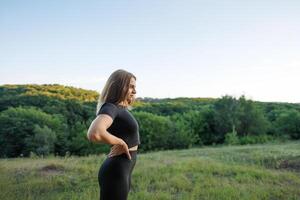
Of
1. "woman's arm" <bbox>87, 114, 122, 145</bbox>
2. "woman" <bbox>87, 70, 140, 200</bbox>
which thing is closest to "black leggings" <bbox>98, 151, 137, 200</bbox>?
"woman" <bbox>87, 70, 140, 200</bbox>

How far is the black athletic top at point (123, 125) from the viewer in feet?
8.02

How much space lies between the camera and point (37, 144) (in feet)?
140

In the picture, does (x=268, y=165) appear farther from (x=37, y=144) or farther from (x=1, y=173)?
(x=37, y=144)

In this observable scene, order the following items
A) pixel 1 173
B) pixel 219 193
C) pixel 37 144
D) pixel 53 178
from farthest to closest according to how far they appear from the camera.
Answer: pixel 37 144 < pixel 1 173 < pixel 53 178 < pixel 219 193

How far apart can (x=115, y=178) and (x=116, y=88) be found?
75 centimetres

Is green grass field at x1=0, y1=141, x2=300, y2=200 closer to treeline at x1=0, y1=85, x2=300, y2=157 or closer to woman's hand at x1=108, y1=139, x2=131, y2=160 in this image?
woman's hand at x1=108, y1=139, x2=131, y2=160

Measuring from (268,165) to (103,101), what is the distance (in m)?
9.89

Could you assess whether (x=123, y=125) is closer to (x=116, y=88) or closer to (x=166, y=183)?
(x=116, y=88)

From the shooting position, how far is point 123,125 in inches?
101

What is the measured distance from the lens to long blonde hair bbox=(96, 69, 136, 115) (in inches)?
100

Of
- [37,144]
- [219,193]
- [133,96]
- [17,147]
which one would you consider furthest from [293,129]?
[133,96]

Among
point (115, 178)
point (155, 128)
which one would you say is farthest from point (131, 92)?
point (155, 128)

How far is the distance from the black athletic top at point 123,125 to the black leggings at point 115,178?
0.15m

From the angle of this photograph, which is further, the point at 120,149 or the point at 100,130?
the point at 120,149
